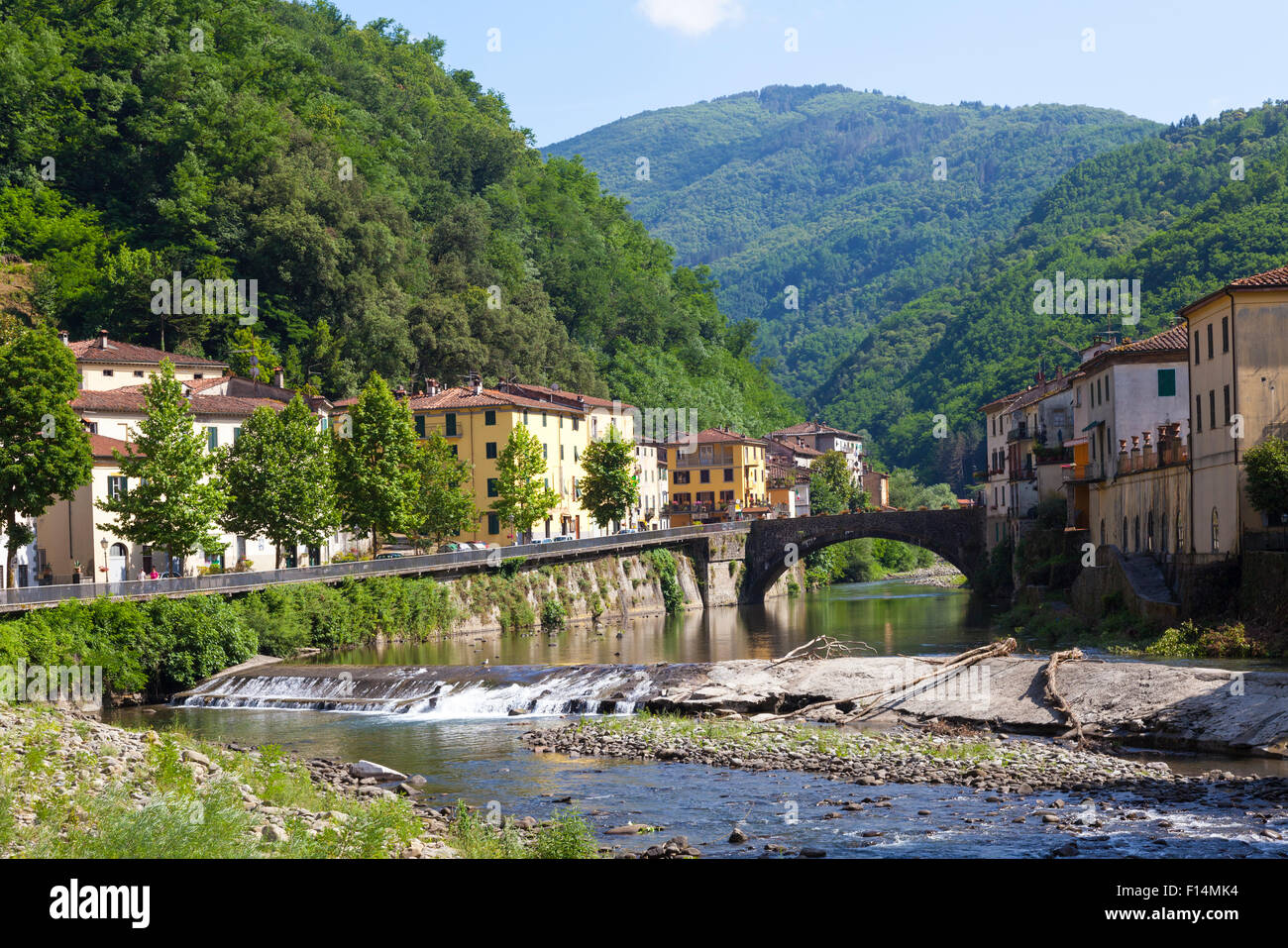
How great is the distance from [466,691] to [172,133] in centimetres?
8045

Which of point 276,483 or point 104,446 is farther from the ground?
point 104,446

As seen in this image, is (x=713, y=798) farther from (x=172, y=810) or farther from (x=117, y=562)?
(x=117, y=562)

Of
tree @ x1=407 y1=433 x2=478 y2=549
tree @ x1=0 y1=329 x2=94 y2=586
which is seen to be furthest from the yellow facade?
tree @ x1=0 y1=329 x2=94 y2=586

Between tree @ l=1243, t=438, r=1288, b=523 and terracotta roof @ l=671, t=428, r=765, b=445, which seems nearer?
tree @ l=1243, t=438, r=1288, b=523

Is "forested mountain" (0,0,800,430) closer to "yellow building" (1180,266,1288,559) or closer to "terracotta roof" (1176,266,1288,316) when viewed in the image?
"yellow building" (1180,266,1288,559)

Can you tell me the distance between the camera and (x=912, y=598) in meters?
91.3

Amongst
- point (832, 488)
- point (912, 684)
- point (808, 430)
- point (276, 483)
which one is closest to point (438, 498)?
point (276, 483)

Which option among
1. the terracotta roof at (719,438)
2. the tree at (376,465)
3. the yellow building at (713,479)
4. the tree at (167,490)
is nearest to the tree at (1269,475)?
the tree at (167,490)

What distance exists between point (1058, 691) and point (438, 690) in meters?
19.7

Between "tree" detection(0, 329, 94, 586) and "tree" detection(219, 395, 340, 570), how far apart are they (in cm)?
963

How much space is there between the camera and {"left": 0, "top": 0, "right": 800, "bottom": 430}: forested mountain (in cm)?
9806

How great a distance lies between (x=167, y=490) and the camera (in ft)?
172
